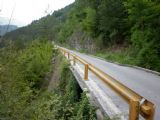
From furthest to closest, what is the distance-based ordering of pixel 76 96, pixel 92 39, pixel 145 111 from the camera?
1. pixel 92 39
2. pixel 76 96
3. pixel 145 111

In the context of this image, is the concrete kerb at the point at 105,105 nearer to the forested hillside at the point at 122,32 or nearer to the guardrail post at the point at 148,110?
the guardrail post at the point at 148,110

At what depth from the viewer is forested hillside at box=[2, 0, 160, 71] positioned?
28.3 meters

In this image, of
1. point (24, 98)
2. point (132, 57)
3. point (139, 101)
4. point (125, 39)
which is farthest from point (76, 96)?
point (125, 39)

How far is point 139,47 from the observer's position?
30906 millimetres

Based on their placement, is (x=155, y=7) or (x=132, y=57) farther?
(x=132, y=57)

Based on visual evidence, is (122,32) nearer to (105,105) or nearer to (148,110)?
(105,105)

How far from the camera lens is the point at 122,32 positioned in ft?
156

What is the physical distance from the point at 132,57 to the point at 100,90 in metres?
22.1

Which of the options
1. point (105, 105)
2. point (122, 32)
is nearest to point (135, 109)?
point (105, 105)

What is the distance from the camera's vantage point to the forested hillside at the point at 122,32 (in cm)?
2830

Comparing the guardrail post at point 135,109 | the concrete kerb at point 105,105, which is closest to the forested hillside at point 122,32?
the concrete kerb at point 105,105

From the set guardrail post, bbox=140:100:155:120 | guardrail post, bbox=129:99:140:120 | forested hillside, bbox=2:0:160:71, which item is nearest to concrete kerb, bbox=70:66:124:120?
guardrail post, bbox=129:99:140:120

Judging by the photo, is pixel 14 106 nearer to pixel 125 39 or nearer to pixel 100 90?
pixel 100 90

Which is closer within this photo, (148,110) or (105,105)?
(148,110)
